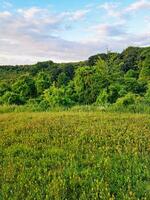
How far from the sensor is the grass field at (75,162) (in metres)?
7.78

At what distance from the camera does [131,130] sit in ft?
44.7

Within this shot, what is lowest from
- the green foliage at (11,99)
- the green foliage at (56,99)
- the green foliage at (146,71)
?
the green foliage at (11,99)

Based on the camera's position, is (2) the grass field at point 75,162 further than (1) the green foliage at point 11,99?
No

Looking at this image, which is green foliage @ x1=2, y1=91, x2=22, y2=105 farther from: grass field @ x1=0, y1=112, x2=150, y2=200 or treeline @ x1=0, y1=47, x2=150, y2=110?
grass field @ x1=0, y1=112, x2=150, y2=200

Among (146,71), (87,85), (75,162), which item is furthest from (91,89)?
(75,162)

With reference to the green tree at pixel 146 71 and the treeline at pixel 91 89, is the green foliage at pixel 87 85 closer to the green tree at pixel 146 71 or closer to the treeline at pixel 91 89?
the treeline at pixel 91 89

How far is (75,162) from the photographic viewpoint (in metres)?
9.63

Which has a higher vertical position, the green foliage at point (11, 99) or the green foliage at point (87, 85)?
the green foliage at point (87, 85)

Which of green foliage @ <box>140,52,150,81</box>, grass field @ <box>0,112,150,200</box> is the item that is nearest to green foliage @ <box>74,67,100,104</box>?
green foliage @ <box>140,52,150,81</box>

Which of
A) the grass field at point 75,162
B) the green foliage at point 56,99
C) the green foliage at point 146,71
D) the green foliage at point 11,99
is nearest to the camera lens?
the grass field at point 75,162

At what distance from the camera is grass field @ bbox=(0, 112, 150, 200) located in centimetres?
778

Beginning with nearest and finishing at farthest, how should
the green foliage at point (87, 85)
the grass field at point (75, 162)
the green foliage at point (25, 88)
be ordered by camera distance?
1. the grass field at point (75, 162)
2. the green foliage at point (87, 85)
3. the green foliage at point (25, 88)

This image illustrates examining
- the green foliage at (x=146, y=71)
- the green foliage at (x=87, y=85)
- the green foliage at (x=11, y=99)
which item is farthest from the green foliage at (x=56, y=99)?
the green foliage at (x=146, y=71)

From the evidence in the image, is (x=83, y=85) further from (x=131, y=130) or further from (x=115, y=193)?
(x=115, y=193)
